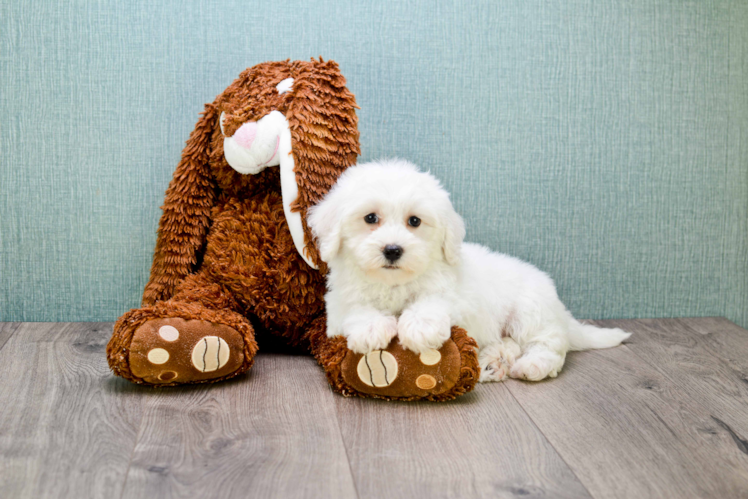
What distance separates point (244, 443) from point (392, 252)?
0.49 m

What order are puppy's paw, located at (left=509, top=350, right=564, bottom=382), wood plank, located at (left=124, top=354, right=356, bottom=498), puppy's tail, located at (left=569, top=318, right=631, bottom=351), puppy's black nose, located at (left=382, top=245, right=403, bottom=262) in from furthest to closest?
1. puppy's tail, located at (left=569, top=318, right=631, bottom=351)
2. puppy's paw, located at (left=509, top=350, right=564, bottom=382)
3. puppy's black nose, located at (left=382, top=245, right=403, bottom=262)
4. wood plank, located at (left=124, top=354, right=356, bottom=498)

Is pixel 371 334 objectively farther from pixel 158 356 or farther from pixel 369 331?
pixel 158 356

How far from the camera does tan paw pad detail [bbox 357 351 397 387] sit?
146 cm

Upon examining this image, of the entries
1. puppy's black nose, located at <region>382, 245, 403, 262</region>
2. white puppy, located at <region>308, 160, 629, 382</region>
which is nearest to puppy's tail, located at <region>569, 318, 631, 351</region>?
white puppy, located at <region>308, 160, 629, 382</region>

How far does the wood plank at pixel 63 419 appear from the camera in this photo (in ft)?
3.70

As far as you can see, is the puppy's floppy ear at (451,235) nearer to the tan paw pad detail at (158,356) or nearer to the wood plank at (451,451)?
the wood plank at (451,451)

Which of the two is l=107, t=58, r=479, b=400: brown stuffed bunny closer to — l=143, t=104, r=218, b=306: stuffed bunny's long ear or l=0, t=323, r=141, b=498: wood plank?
l=143, t=104, r=218, b=306: stuffed bunny's long ear

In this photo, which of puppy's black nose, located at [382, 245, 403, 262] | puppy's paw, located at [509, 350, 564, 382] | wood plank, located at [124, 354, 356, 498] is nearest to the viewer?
wood plank, located at [124, 354, 356, 498]

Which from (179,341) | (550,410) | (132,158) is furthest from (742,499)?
(132,158)

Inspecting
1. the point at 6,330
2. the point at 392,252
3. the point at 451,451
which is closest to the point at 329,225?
the point at 392,252

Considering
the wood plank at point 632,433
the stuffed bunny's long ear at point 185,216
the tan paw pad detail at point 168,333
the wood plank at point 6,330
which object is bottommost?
the wood plank at point 6,330

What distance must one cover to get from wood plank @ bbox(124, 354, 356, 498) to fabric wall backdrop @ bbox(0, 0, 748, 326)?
0.76 m

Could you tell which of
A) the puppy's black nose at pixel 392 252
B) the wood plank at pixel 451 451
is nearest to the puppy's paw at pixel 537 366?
the wood plank at pixel 451 451

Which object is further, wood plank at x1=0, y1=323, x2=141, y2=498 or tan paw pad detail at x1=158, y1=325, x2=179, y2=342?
tan paw pad detail at x1=158, y1=325, x2=179, y2=342
